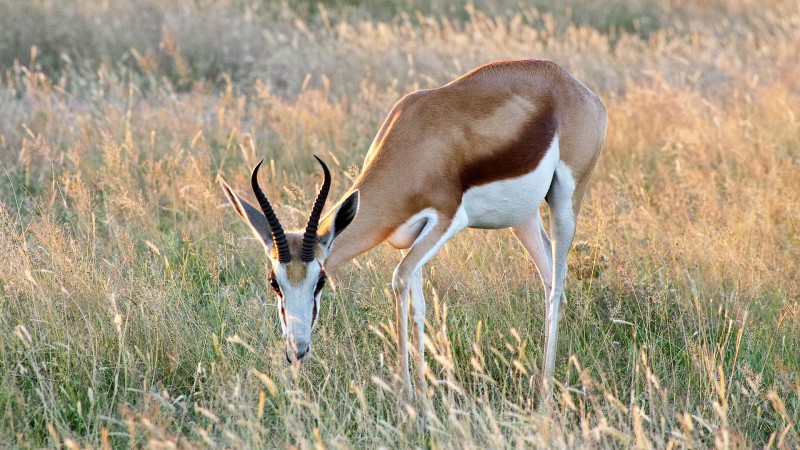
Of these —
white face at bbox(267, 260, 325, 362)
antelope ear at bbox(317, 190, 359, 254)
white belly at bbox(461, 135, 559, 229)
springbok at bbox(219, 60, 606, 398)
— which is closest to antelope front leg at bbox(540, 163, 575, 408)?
springbok at bbox(219, 60, 606, 398)

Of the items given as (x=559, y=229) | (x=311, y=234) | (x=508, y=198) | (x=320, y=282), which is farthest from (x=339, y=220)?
(x=559, y=229)

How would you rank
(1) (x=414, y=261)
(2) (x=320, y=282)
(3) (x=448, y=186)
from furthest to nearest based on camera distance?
(3) (x=448, y=186), (1) (x=414, y=261), (2) (x=320, y=282)

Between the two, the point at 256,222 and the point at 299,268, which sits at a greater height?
the point at 256,222

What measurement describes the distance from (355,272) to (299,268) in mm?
1875

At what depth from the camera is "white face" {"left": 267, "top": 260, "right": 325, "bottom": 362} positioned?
430 centimetres

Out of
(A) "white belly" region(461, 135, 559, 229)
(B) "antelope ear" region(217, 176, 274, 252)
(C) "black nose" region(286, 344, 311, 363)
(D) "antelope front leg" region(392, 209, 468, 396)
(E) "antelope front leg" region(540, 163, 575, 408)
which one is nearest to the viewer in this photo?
(C) "black nose" region(286, 344, 311, 363)

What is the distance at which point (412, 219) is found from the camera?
4852 millimetres

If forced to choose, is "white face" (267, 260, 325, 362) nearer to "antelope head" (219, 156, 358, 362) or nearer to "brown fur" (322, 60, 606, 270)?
"antelope head" (219, 156, 358, 362)

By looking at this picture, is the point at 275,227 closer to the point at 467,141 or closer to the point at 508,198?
the point at 467,141

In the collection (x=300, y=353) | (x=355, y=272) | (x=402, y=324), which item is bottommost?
(x=355, y=272)

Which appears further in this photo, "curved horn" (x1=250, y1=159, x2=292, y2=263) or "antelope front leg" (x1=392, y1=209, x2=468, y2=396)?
"antelope front leg" (x1=392, y1=209, x2=468, y2=396)

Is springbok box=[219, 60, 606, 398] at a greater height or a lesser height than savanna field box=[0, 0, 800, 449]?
greater

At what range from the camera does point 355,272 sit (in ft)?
20.4

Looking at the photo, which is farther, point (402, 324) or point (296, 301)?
point (402, 324)
